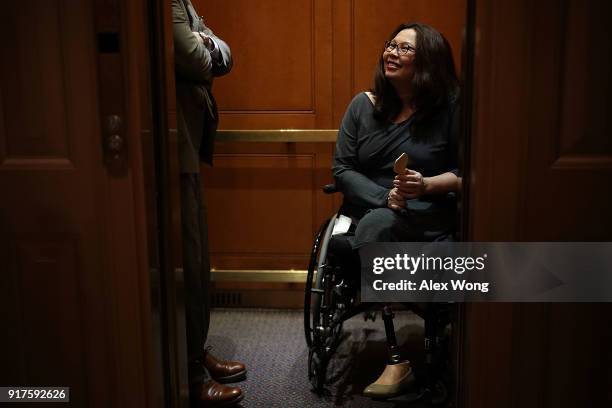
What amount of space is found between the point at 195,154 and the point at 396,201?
0.68 m

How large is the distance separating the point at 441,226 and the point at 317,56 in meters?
1.27

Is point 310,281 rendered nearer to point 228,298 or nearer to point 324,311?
point 324,311

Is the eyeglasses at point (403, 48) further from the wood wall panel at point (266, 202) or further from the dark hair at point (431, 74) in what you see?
the wood wall panel at point (266, 202)

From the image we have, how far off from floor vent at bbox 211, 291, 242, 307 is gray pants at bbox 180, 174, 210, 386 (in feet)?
3.52

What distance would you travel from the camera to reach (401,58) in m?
2.20

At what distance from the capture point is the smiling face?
2195mm

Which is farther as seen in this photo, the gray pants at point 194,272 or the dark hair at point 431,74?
the dark hair at point 431,74

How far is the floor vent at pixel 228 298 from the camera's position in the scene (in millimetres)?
3152

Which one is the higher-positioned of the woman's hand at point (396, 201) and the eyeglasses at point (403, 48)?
the eyeglasses at point (403, 48)

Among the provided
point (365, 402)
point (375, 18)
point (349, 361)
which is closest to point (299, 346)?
point (349, 361)

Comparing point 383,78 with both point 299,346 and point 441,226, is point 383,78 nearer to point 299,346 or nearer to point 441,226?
point 441,226

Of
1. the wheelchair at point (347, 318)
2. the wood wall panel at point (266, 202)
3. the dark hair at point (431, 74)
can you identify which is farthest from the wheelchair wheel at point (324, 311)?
the wood wall panel at point (266, 202)

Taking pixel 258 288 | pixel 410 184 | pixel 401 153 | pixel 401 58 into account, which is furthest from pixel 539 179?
pixel 258 288

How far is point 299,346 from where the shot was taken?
265 cm
